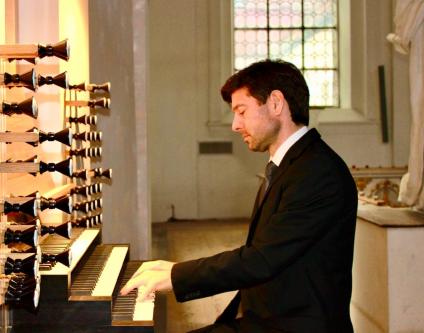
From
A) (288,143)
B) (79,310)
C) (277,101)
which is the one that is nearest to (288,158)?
(288,143)

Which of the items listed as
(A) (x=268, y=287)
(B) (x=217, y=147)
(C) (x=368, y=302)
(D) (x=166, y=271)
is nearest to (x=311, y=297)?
(A) (x=268, y=287)

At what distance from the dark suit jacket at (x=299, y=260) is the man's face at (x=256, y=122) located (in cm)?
17

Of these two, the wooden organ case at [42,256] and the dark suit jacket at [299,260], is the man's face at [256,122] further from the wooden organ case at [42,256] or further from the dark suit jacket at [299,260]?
the wooden organ case at [42,256]

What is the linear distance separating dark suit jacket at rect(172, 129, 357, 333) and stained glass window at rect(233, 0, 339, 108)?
446 inches

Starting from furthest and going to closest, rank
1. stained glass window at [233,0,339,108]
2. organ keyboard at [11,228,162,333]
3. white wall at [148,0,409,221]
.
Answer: stained glass window at [233,0,339,108] → white wall at [148,0,409,221] → organ keyboard at [11,228,162,333]

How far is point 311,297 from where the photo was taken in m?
2.51

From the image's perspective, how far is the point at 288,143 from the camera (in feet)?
8.89

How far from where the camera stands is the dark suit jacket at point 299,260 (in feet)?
8.09

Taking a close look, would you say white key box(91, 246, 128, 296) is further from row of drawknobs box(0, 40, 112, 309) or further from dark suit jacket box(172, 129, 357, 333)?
dark suit jacket box(172, 129, 357, 333)

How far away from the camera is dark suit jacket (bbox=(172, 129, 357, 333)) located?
2.46 meters

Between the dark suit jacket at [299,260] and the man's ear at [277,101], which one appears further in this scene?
the man's ear at [277,101]

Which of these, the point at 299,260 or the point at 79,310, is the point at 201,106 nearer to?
the point at 79,310

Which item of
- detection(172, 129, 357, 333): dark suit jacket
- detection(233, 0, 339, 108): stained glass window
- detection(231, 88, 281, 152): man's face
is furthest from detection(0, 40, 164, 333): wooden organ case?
detection(233, 0, 339, 108): stained glass window

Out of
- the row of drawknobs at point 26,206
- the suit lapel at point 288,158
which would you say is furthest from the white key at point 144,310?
the suit lapel at point 288,158
